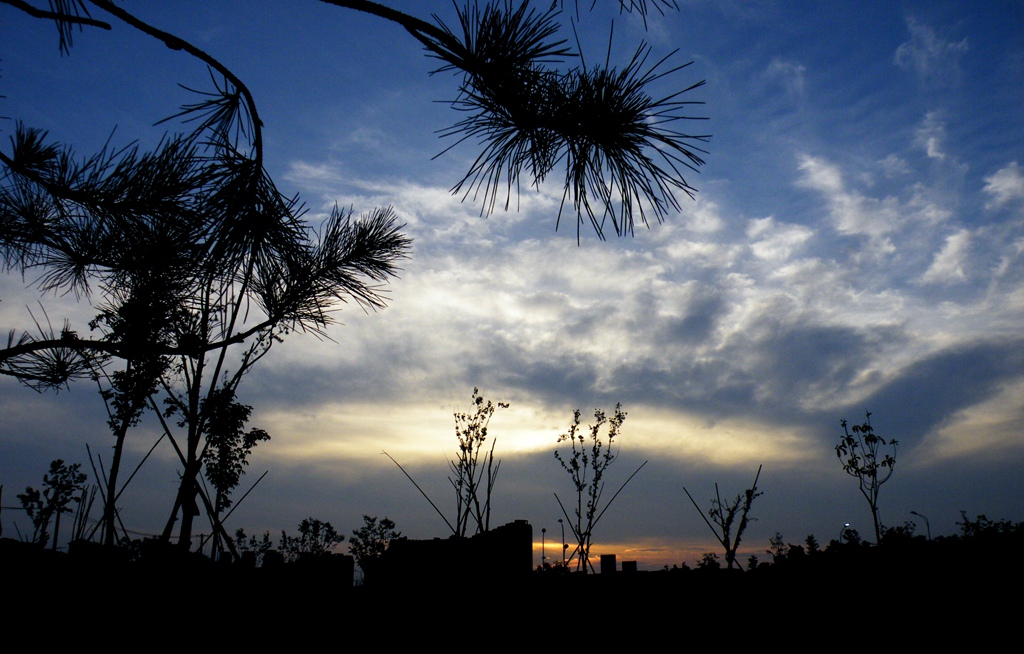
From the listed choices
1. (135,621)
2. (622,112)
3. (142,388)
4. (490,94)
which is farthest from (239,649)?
(142,388)

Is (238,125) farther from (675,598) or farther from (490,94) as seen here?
(675,598)

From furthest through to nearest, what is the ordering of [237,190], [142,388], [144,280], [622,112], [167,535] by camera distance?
[142,388] < [167,535] < [144,280] < [237,190] < [622,112]

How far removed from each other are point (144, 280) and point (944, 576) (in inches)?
146

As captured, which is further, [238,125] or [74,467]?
[74,467]

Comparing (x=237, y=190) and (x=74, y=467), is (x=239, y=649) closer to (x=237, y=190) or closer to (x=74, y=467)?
(x=237, y=190)

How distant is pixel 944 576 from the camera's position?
1.31 meters

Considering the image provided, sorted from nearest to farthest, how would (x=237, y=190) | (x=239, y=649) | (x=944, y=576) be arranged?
(x=944, y=576)
(x=239, y=649)
(x=237, y=190)

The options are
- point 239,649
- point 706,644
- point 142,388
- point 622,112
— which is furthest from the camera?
point 142,388

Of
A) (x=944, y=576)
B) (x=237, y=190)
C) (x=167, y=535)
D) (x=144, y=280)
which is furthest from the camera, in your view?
(x=167, y=535)

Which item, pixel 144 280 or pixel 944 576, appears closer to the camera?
pixel 944 576

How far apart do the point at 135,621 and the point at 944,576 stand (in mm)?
2060

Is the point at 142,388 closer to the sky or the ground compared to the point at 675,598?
closer to the sky

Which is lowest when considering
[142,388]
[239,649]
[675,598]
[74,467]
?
[239,649]

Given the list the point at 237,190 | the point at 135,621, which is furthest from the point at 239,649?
the point at 237,190
